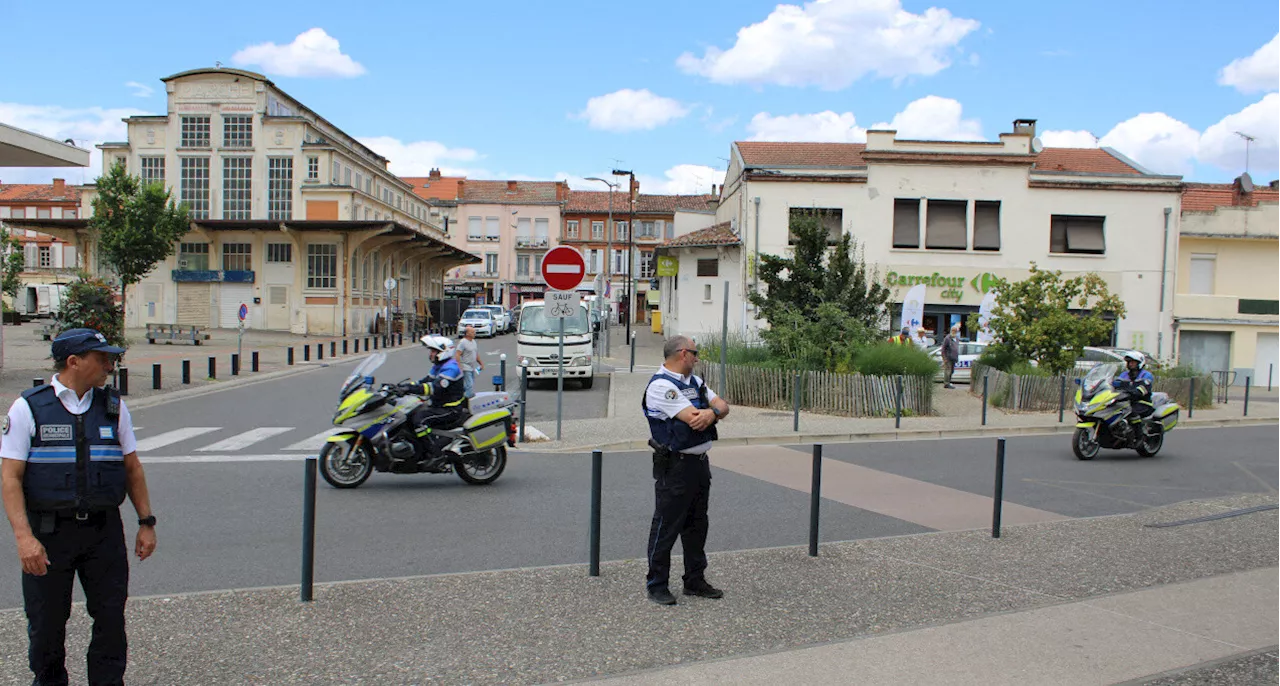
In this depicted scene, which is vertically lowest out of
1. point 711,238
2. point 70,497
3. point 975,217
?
point 70,497

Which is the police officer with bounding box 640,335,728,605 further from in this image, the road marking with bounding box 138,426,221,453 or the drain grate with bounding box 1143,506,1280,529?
the road marking with bounding box 138,426,221,453

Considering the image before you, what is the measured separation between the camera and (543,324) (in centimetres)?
2256

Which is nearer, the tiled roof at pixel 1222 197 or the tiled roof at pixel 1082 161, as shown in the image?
the tiled roof at pixel 1082 161

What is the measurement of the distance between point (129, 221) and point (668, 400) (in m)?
38.1

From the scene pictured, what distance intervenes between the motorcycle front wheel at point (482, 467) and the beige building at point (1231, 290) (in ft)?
103

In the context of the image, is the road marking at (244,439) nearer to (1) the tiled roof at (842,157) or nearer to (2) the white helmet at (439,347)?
(2) the white helmet at (439,347)

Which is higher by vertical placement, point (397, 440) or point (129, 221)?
point (129, 221)

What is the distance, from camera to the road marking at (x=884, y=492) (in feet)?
29.0

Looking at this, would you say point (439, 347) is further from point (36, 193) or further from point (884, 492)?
point (36, 193)

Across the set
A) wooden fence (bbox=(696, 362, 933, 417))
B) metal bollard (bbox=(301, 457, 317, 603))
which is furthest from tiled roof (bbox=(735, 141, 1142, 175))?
metal bollard (bbox=(301, 457, 317, 603))

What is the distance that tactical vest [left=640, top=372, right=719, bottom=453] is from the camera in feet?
18.4

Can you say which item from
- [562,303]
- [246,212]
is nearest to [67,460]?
[562,303]

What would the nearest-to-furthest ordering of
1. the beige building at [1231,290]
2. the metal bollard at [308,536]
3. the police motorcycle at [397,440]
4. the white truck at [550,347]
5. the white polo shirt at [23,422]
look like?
the white polo shirt at [23,422]
the metal bollard at [308,536]
the police motorcycle at [397,440]
the white truck at [550,347]
the beige building at [1231,290]

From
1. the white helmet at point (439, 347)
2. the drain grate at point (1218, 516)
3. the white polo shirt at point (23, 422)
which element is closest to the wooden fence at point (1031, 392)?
the drain grate at point (1218, 516)
